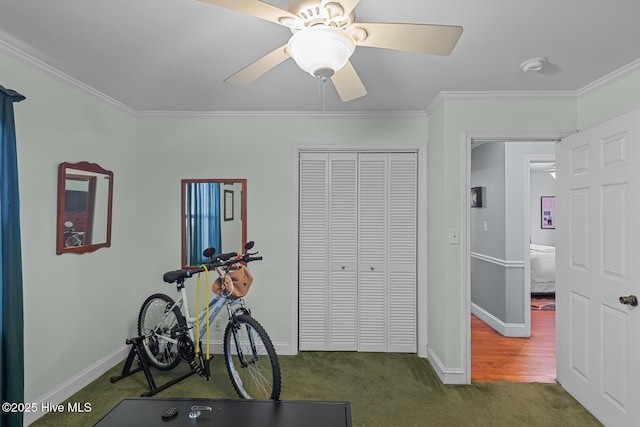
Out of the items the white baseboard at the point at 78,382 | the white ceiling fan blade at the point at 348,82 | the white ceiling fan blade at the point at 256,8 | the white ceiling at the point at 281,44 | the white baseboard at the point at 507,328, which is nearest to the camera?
the white ceiling fan blade at the point at 256,8

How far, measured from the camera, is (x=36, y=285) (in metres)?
2.32

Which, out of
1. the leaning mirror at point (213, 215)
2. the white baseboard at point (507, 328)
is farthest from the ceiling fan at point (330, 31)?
the white baseboard at point (507, 328)

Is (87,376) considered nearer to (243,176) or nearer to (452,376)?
(243,176)

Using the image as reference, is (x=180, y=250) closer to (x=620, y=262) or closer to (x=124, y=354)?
(x=124, y=354)

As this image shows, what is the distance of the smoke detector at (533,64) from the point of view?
219 centimetres

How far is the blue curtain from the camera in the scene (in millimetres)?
1937

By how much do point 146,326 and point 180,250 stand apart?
755mm

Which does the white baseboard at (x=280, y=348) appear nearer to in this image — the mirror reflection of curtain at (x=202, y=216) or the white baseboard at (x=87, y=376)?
the white baseboard at (x=87, y=376)

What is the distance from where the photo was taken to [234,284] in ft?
8.61

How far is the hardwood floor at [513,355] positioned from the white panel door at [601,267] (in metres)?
0.31

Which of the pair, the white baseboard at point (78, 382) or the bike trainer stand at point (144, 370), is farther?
the bike trainer stand at point (144, 370)

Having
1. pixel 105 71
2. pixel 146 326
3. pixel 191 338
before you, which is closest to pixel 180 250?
pixel 146 326

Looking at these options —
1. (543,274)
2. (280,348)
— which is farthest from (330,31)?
(543,274)

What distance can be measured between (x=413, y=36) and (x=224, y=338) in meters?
2.37
